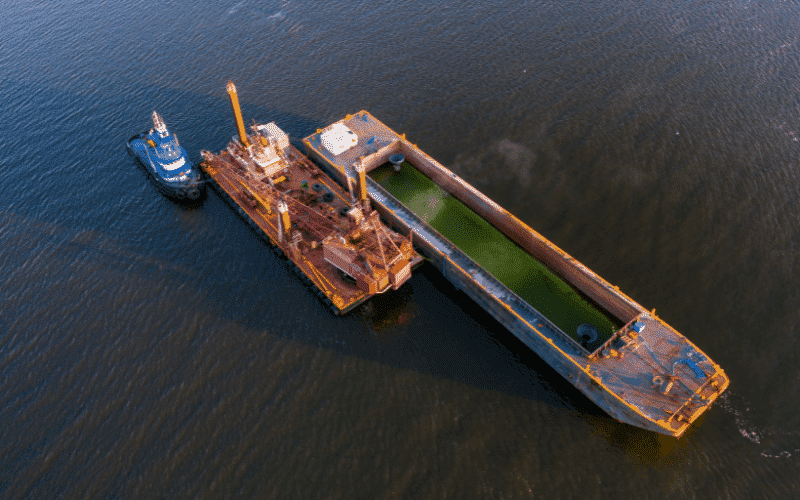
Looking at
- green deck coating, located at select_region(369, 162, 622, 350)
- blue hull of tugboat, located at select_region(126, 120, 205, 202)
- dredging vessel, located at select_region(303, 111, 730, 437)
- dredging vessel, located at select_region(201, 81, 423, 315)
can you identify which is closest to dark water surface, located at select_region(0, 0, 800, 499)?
blue hull of tugboat, located at select_region(126, 120, 205, 202)

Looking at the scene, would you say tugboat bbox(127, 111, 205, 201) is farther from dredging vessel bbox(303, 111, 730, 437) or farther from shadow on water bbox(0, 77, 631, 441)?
dredging vessel bbox(303, 111, 730, 437)

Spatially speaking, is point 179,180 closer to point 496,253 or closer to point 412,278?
point 412,278

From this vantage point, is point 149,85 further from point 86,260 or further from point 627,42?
point 627,42

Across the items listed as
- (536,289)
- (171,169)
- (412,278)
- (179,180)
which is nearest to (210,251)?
(179,180)

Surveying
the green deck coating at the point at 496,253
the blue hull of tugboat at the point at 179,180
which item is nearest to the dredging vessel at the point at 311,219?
the blue hull of tugboat at the point at 179,180

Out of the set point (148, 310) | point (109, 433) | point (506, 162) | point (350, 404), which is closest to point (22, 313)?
point (148, 310)

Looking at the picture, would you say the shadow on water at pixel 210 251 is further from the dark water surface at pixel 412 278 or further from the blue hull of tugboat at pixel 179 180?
the blue hull of tugboat at pixel 179 180
